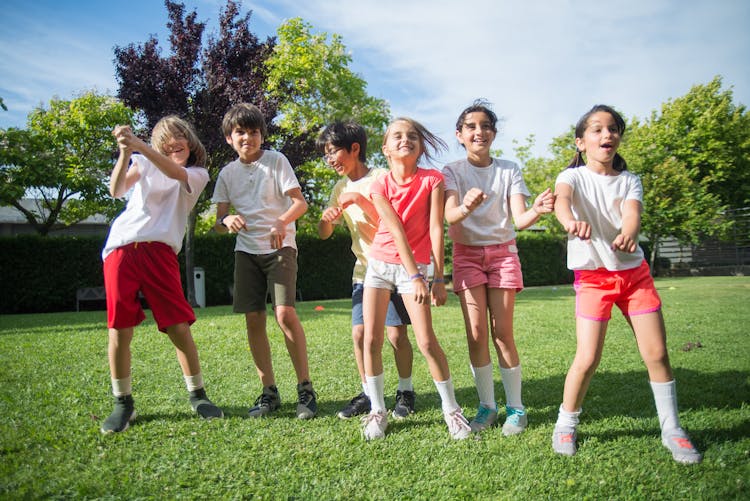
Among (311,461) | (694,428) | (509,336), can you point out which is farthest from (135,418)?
(694,428)

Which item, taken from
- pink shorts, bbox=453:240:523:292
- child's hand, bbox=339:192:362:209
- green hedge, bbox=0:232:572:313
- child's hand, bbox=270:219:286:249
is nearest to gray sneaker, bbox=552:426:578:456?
pink shorts, bbox=453:240:523:292

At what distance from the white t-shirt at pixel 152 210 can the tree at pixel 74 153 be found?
1470 cm

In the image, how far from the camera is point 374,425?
2984mm

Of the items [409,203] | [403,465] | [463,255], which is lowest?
[403,465]

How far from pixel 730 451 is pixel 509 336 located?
1221 mm

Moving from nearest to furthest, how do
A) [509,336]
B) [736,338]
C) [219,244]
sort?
[509,336] → [736,338] → [219,244]

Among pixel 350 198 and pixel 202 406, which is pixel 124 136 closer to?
pixel 350 198

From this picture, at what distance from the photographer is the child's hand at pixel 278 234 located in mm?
3375

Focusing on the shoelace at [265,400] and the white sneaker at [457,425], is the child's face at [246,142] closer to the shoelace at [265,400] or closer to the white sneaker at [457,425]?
the shoelace at [265,400]

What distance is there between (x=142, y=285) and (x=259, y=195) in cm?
98

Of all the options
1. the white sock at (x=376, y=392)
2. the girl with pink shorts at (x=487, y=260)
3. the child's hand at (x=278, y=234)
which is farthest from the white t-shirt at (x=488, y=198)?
the child's hand at (x=278, y=234)

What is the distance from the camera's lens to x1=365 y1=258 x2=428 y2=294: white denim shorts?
3084 mm

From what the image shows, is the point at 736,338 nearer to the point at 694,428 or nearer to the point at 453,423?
the point at 694,428

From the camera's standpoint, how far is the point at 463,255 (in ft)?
10.6
